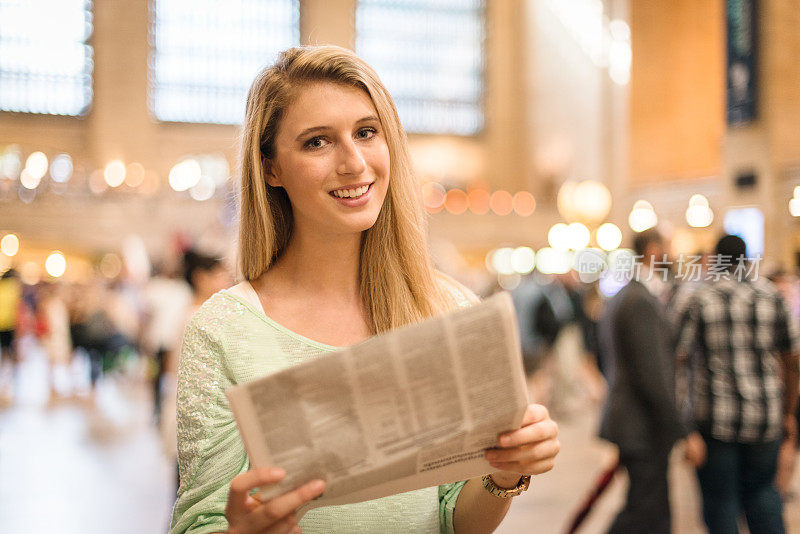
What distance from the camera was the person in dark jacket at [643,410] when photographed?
3664 mm

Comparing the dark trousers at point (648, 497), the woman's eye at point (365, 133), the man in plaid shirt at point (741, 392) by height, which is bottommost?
the dark trousers at point (648, 497)

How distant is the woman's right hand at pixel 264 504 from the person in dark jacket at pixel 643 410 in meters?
2.88

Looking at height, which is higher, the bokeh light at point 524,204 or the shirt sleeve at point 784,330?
the bokeh light at point 524,204

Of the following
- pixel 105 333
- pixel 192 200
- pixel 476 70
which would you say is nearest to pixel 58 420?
pixel 105 333

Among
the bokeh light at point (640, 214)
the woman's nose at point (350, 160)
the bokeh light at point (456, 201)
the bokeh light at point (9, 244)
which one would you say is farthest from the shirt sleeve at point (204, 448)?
the bokeh light at point (456, 201)

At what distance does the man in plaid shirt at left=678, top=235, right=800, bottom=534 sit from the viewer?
135 inches

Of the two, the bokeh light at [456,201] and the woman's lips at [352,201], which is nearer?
the woman's lips at [352,201]

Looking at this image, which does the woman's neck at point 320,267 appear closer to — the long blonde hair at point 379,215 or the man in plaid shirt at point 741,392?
the long blonde hair at point 379,215

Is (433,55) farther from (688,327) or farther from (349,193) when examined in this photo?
(349,193)

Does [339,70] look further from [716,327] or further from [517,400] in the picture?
[716,327]

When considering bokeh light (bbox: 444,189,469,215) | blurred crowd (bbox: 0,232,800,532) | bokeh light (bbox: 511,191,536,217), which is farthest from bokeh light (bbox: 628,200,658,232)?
blurred crowd (bbox: 0,232,800,532)

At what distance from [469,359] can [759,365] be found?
9.49 ft

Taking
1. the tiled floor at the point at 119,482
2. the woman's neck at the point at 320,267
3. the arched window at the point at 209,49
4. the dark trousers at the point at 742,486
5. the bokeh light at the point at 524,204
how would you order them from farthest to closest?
the arched window at the point at 209,49
the bokeh light at the point at 524,204
the tiled floor at the point at 119,482
the dark trousers at the point at 742,486
the woman's neck at the point at 320,267

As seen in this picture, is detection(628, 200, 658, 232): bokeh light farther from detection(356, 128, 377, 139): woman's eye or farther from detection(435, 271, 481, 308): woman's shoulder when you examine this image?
detection(356, 128, 377, 139): woman's eye
